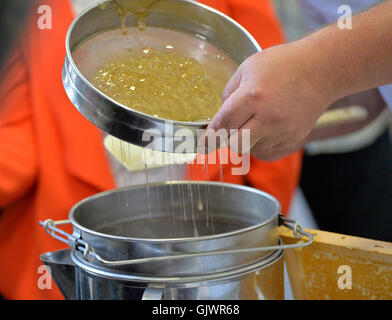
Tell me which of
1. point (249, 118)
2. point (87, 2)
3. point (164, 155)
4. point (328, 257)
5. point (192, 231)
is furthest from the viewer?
point (87, 2)

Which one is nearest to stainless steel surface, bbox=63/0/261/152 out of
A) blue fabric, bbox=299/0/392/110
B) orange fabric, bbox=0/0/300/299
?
orange fabric, bbox=0/0/300/299

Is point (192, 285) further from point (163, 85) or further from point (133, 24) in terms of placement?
point (133, 24)

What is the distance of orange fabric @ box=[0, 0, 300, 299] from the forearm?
64 centimetres

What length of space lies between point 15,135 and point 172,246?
800 mm

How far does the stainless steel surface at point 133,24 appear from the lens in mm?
794

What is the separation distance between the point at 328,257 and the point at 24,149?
0.83 meters

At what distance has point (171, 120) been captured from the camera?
2.64 feet

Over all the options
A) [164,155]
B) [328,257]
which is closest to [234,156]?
[164,155]

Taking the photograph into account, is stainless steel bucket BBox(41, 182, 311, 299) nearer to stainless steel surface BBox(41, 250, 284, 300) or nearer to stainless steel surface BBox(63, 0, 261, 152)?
stainless steel surface BBox(41, 250, 284, 300)

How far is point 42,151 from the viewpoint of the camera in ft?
4.49

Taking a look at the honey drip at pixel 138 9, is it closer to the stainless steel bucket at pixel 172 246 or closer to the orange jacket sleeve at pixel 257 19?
the stainless steel bucket at pixel 172 246

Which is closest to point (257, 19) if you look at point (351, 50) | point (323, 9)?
point (323, 9)

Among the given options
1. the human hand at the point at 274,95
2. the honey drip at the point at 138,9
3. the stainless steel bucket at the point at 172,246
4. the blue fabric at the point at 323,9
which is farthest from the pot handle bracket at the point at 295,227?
the blue fabric at the point at 323,9

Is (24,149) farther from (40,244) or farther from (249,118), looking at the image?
(249,118)
